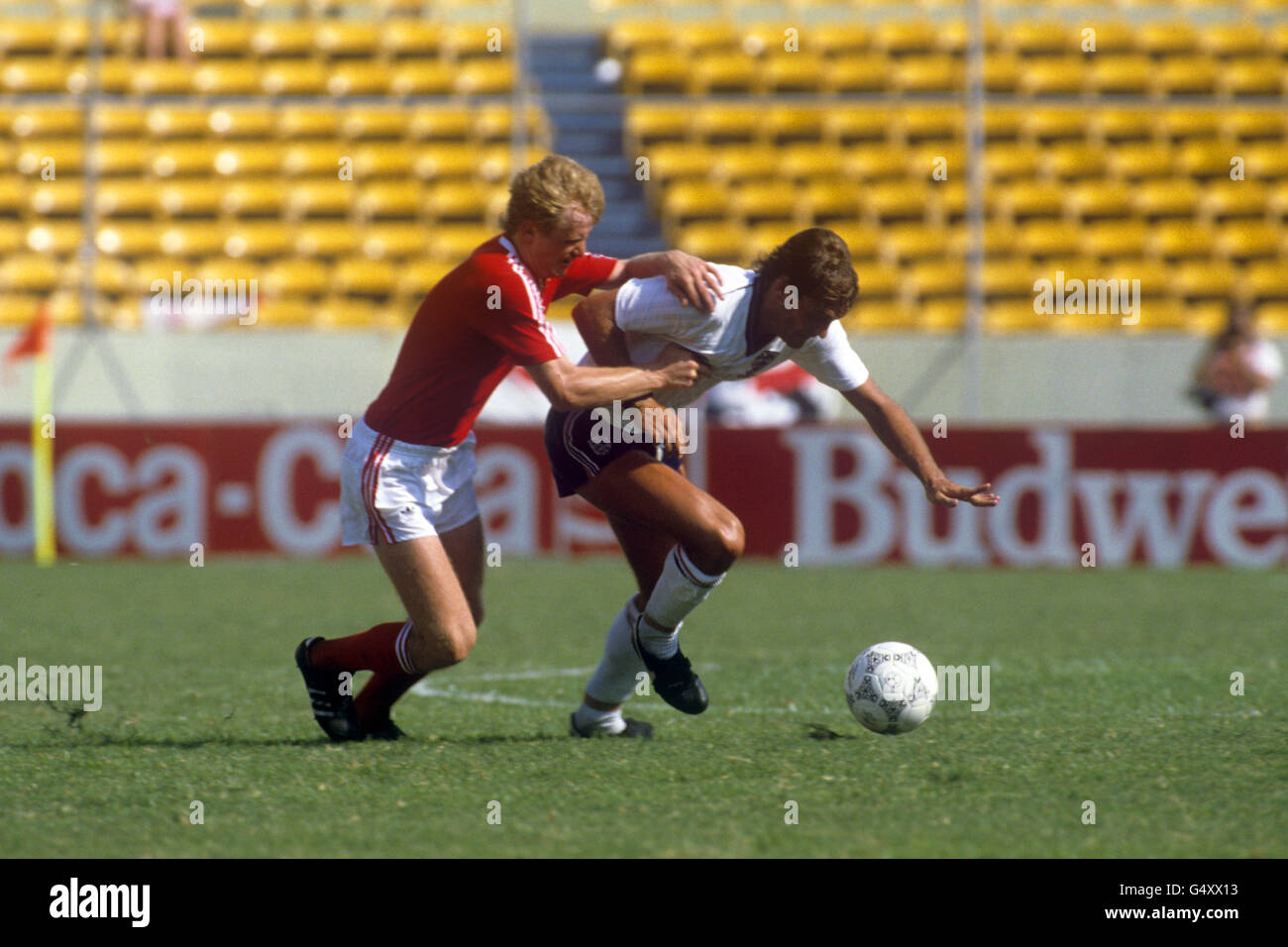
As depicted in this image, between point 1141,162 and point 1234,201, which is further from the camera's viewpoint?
point 1141,162

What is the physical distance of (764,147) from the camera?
17.9 metres

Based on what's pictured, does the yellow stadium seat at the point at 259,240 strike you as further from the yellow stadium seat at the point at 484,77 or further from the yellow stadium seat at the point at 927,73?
the yellow stadium seat at the point at 927,73

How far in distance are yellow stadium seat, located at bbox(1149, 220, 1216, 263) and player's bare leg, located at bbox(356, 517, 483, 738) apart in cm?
A: 1261

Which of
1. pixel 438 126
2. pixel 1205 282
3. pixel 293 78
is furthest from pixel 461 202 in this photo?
pixel 1205 282

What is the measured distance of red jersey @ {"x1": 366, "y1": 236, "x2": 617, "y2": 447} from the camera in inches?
223

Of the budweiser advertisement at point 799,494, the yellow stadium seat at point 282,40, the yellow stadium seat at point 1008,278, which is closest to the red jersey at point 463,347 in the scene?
the budweiser advertisement at point 799,494

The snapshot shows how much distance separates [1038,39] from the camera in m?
18.7

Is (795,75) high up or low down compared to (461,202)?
up

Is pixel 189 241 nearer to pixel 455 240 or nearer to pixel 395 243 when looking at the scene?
pixel 395 243

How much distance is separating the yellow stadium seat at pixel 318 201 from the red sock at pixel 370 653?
1213 cm

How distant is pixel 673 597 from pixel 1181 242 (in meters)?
12.8

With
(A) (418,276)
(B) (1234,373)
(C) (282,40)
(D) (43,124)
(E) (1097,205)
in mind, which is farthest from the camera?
(C) (282,40)
